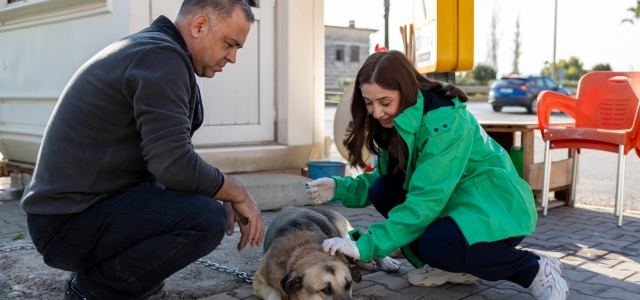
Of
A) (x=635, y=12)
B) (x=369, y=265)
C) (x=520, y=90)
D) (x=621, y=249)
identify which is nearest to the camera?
(x=369, y=265)

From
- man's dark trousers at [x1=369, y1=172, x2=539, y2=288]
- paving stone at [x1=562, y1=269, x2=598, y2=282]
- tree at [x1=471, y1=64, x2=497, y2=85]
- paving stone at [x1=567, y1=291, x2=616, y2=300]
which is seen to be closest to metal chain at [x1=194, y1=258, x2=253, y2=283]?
man's dark trousers at [x1=369, y1=172, x2=539, y2=288]

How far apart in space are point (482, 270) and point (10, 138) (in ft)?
21.2

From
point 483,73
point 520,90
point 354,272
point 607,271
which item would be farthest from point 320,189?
point 483,73

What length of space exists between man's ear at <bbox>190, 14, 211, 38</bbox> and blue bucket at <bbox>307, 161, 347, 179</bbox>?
3860mm

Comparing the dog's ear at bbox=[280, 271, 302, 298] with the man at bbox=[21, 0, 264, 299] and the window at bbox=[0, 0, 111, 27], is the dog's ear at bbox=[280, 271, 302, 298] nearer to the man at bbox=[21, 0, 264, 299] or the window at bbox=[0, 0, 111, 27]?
the man at bbox=[21, 0, 264, 299]

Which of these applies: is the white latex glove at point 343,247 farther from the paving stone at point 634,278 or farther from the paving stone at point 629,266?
the paving stone at point 629,266

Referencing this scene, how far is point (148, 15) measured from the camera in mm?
6320

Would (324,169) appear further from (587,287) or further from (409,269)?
(587,287)

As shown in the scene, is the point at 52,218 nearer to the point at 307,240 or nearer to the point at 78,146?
the point at 78,146

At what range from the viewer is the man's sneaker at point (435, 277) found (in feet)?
13.3

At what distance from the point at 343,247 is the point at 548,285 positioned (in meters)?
1.21

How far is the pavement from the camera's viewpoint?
3.90m

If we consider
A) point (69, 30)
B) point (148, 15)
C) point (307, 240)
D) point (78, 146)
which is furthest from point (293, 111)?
point (78, 146)

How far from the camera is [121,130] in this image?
9.87 ft
